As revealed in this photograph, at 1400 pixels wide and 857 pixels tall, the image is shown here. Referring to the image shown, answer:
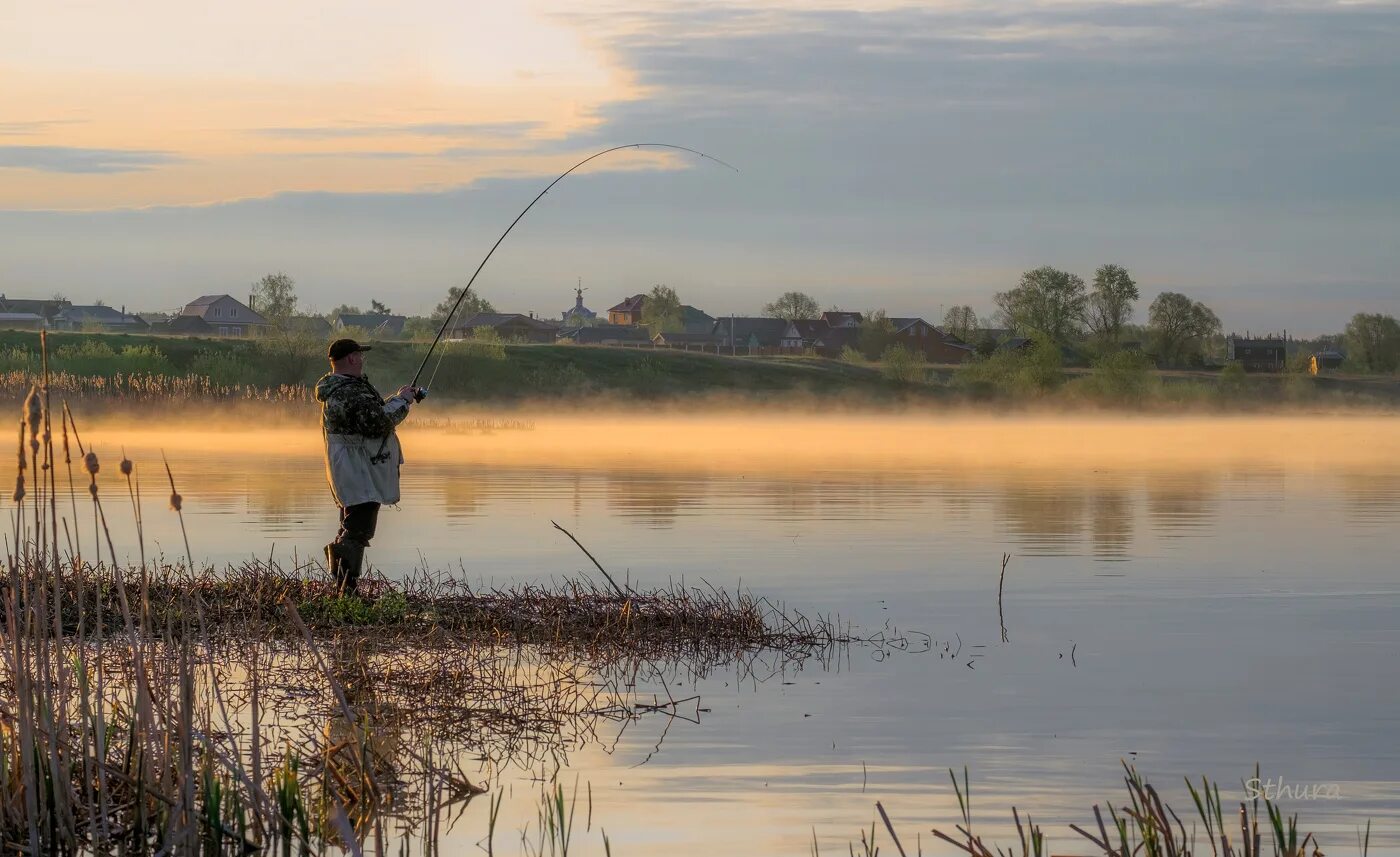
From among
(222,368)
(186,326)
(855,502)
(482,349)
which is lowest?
(855,502)

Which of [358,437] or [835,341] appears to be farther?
[835,341]

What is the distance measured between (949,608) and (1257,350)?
155m

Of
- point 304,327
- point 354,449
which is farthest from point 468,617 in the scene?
point 304,327

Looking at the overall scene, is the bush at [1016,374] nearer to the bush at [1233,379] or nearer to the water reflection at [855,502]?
the bush at [1233,379]

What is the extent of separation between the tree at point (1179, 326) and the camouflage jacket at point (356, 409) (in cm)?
11385

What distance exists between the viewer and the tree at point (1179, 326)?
121 meters

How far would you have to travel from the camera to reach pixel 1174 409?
8456 cm

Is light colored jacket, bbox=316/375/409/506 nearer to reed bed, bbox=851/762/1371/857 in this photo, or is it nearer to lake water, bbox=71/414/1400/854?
lake water, bbox=71/414/1400/854

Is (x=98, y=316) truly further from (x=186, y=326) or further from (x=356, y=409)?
(x=356, y=409)

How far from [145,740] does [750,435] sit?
48712mm

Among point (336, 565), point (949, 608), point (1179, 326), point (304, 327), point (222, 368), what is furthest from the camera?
point (1179, 326)

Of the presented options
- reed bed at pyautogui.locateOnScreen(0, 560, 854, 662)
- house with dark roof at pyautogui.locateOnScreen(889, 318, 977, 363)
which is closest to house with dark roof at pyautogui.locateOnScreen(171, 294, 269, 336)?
house with dark roof at pyautogui.locateOnScreen(889, 318, 977, 363)

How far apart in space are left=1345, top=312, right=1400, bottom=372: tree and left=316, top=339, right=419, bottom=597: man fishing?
412 feet

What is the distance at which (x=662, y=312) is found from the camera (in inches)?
6442
